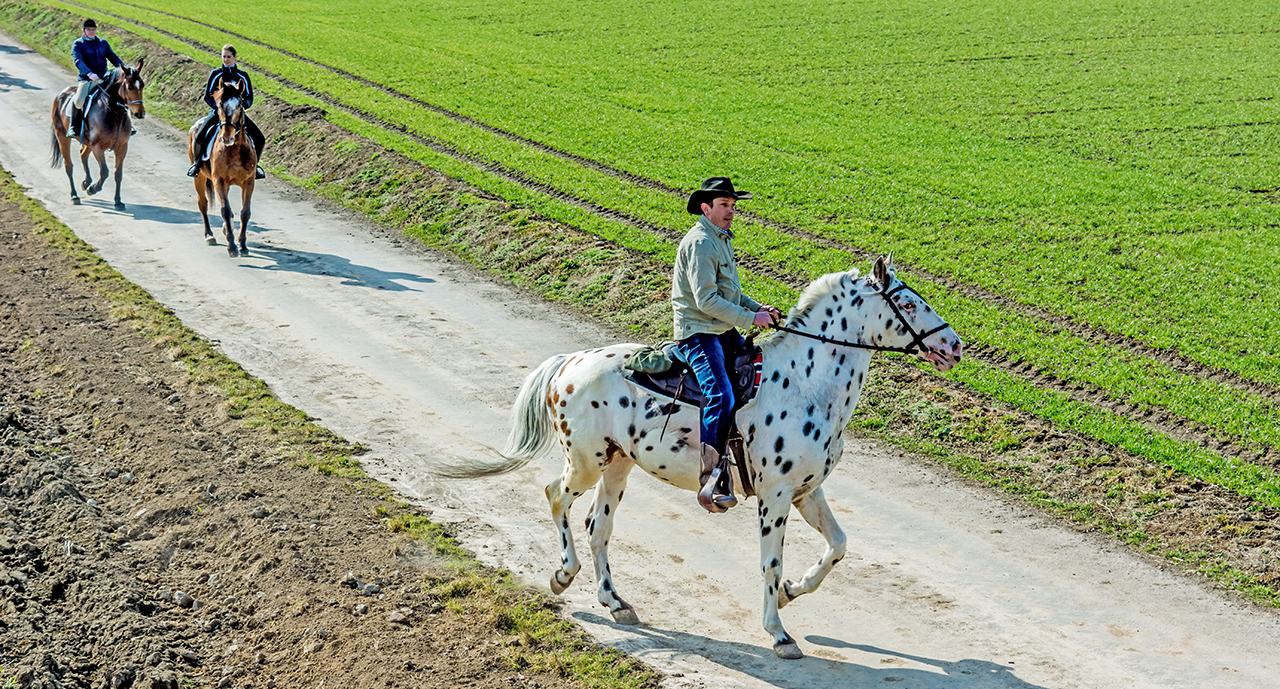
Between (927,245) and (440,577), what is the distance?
13685 millimetres

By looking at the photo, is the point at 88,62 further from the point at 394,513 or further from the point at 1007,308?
the point at 1007,308

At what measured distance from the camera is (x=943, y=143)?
29.2 metres

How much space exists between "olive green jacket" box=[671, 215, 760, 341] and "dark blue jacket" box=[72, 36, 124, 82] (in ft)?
65.3

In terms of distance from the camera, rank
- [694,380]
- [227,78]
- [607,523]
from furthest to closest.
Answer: [227,78]
[607,523]
[694,380]

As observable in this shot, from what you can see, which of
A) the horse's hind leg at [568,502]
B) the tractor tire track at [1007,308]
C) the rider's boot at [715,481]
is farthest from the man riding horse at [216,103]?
the rider's boot at [715,481]

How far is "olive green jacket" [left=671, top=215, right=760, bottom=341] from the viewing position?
848 cm

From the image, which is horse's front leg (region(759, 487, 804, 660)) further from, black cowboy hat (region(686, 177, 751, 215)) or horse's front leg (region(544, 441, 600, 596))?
black cowboy hat (region(686, 177, 751, 215))

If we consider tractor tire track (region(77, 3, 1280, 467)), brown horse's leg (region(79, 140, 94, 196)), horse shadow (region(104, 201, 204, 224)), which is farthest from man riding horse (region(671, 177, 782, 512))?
brown horse's leg (region(79, 140, 94, 196))

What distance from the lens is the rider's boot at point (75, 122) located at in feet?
81.3

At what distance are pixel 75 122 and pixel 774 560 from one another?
21.9 meters

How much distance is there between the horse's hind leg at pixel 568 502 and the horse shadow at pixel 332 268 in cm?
992

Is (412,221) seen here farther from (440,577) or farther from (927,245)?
(440,577)

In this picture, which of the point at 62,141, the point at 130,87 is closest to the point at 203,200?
the point at 130,87

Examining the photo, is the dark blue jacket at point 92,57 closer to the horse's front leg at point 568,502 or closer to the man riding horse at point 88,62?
the man riding horse at point 88,62
